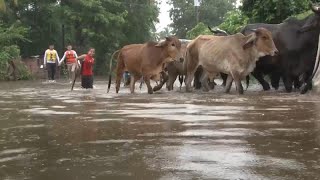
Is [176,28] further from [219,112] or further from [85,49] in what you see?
[219,112]

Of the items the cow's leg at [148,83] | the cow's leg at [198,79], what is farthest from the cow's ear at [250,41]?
the cow's leg at [198,79]

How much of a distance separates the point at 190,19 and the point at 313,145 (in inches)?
2335

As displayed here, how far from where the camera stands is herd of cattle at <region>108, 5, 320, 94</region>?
1361 centimetres

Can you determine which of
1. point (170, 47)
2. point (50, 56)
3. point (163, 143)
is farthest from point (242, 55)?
point (50, 56)

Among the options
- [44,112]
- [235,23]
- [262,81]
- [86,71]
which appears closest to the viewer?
[44,112]

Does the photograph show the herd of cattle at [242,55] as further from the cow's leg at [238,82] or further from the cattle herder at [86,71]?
the cattle herder at [86,71]

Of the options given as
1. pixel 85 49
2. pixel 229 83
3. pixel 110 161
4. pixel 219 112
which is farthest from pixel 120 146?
pixel 85 49

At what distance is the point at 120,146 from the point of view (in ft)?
18.5

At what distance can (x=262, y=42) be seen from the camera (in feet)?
44.7

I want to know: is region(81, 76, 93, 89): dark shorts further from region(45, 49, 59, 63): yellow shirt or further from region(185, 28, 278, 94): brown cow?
region(45, 49, 59, 63): yellow shirt

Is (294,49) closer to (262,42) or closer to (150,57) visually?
(262,42)

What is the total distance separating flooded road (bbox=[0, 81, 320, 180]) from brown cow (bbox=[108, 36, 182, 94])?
490 centimetres

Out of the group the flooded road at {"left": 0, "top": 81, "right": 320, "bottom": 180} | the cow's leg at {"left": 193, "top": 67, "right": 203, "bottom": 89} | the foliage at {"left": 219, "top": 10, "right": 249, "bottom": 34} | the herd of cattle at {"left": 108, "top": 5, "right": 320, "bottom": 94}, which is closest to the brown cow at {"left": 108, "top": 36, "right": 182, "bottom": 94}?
the herd of cattle at {"left": 108, "top": 5, "right": 320, "bottom": 94}

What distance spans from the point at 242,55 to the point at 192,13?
50.4 metres
